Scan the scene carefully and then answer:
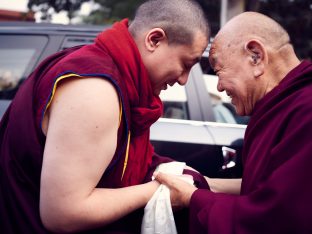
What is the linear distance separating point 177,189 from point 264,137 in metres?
0.38

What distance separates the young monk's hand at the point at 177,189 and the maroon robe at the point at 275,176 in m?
0.04

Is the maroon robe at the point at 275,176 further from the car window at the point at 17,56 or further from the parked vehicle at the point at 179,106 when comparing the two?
the car window at the point at 17,56

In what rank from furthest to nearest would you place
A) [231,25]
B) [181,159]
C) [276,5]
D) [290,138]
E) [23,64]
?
[276,5], [23,64], [181,159], [231,25], [290,138]

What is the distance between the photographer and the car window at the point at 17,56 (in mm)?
3057

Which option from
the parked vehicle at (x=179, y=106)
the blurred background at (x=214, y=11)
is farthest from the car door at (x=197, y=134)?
the blurred background at (x=214, y=11)

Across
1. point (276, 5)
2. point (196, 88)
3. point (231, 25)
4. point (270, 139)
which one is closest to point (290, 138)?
point (270, 139)

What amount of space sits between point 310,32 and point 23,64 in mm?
8726

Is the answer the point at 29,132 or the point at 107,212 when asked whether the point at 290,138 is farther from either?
the point at 29,132

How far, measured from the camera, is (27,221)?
5.18ft

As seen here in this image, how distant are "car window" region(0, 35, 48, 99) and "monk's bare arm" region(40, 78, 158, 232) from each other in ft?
5.38

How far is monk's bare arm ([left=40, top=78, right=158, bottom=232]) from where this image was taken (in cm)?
143

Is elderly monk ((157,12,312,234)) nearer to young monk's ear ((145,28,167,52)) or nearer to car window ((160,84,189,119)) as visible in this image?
young monk's ear ((145,28,167,52))

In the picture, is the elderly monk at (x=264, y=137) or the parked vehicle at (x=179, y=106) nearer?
the elderly monk at (x=264, y=137)

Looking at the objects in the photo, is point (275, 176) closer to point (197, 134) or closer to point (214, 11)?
point (197, 134)
